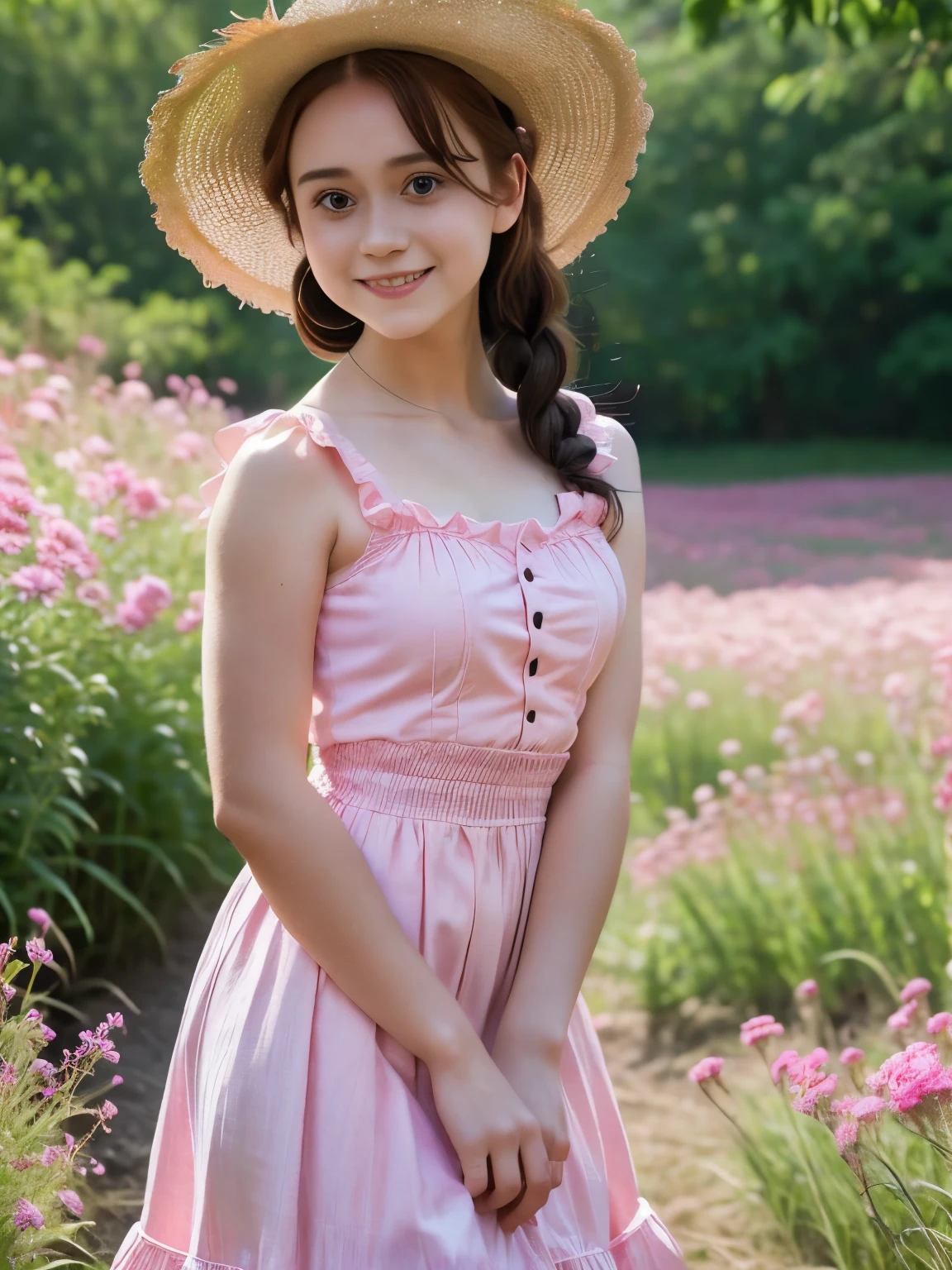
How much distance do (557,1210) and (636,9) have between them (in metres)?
25.4

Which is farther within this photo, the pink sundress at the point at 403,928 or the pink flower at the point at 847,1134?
the pink flower at the point at 847,1134

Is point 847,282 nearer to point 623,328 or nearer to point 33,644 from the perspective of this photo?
point 623,328

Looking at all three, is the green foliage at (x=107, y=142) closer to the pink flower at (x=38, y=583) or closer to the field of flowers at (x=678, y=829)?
the field of flowers at (x=678, y=829)

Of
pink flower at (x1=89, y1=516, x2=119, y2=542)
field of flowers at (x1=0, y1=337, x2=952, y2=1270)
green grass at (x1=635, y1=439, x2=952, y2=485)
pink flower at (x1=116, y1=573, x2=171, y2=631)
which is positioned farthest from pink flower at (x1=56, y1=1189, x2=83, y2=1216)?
green grass at (x1=635, y1=439, x2=952, y2=485)

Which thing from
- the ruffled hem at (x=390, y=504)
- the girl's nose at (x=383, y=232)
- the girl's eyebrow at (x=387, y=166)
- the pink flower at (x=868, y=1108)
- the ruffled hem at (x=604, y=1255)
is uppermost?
the girl's eyebrow at (x=387, y=166)

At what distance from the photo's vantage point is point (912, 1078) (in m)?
1.70

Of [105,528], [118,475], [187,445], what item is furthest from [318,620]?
[187,445]

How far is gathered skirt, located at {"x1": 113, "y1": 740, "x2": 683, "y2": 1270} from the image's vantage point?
1458 millimetres

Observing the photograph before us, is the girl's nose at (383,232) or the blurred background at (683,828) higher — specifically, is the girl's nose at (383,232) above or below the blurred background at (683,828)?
above

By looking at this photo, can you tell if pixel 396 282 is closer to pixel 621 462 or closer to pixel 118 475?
pixel 621 462

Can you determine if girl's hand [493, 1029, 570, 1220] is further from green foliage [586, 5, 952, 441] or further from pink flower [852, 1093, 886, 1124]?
green foliage [586, 5, 952, 441]

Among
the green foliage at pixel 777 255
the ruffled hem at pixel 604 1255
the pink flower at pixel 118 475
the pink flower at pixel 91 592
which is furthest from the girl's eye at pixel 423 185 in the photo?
the green foliage at pixel 777 255

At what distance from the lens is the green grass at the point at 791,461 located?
19484 millimetres

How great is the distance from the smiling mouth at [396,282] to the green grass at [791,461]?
1747 centimetres
